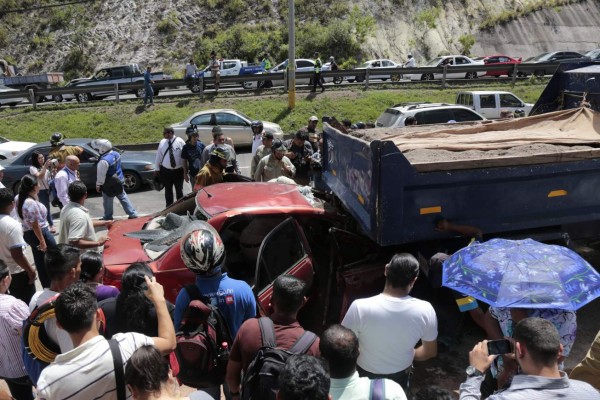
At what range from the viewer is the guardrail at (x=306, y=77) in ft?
72.8

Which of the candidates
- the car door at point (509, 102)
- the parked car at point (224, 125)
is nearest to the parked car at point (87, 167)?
the parked car at point (224, 125)

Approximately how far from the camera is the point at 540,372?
265 cm

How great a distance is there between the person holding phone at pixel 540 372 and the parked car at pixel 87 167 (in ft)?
35.4

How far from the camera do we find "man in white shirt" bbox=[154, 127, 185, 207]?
943 cm

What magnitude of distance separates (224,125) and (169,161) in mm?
7917

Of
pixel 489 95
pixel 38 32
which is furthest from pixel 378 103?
pixel 38 32

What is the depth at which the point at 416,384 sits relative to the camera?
15.7ft

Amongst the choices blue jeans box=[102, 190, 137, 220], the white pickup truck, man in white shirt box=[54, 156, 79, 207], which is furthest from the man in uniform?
the white pickup truck

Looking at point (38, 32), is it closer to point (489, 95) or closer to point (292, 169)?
point (489, 95)

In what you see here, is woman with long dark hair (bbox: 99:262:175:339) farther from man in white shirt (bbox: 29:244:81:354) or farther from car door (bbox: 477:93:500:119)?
car door (bbox: 477:93:500:119)

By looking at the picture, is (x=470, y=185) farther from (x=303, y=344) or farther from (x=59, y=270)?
(x=59, y=270)

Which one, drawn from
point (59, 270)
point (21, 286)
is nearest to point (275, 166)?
point (21, 286)

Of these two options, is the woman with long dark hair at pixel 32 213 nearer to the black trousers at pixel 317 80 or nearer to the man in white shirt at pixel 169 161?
the man in white shirt at pixel 169 161

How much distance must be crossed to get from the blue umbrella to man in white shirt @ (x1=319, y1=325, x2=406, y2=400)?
1.00m
